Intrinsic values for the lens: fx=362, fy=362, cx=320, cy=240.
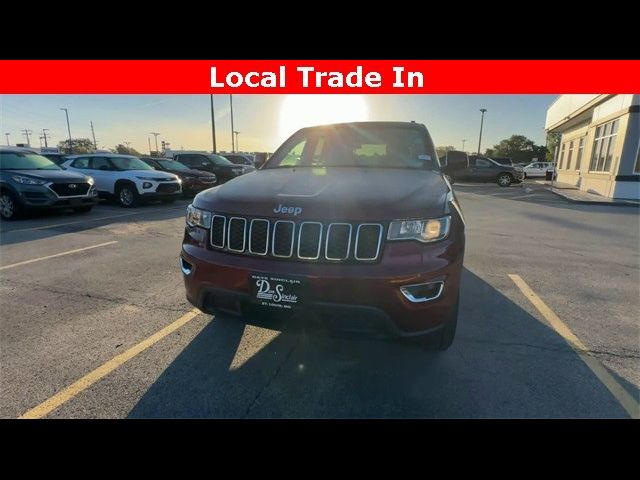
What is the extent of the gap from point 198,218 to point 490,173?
73.6 ft

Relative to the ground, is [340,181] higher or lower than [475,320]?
higher

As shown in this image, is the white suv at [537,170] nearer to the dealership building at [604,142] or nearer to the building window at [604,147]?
the dealership building at [604,142]

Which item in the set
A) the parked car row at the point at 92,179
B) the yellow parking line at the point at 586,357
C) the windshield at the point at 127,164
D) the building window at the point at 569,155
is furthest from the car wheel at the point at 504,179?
the yellow parking line at the point at 586,357

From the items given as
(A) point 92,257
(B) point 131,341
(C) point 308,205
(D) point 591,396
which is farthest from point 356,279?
(A) point 92,257

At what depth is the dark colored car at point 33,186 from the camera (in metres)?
8.35

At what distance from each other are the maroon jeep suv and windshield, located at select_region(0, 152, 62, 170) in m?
9.02

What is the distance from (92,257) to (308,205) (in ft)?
15.1

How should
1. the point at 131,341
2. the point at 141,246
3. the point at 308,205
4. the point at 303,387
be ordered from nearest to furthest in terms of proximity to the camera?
the point at 308,205, the point at 303,387, the point at 131,341, the point at 141,246

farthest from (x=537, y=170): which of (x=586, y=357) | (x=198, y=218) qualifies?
(x=198, y=218)

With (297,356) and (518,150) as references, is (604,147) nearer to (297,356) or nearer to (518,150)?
(297,356)
